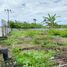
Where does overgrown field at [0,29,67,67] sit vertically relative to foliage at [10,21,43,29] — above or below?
above

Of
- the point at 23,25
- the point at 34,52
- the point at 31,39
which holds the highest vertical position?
the point at 34,52

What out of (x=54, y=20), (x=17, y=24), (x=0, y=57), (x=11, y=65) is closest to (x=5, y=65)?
(x=11, y=65)

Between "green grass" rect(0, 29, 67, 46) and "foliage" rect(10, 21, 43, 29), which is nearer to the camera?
"green grass" rect(0, 29, 67, 46)

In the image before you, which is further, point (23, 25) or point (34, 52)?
point (23, 25)

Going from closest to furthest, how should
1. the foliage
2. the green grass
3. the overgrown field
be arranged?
the overgrown field
the green grass
the foliage

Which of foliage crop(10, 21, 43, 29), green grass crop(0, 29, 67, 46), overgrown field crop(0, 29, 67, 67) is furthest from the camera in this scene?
foliage crop(10, 21, 43, 29)

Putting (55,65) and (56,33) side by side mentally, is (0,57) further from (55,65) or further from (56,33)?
(56,33)

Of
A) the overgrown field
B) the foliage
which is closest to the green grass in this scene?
the overgrown field

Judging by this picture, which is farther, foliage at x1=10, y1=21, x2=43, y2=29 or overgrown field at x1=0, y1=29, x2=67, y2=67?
foliage at x1=10, y1=21, x2=43, y2=29

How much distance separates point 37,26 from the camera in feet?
206

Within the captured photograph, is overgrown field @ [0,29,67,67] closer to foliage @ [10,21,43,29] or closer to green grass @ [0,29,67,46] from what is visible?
green grass @ [0,29,67,46]

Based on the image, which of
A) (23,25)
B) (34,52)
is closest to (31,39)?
(34,52)

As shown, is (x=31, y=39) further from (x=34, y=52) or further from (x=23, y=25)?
(x=23, y=25)

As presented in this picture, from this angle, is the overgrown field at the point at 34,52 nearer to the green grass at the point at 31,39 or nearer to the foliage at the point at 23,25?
the green grass at the point at 31,39
